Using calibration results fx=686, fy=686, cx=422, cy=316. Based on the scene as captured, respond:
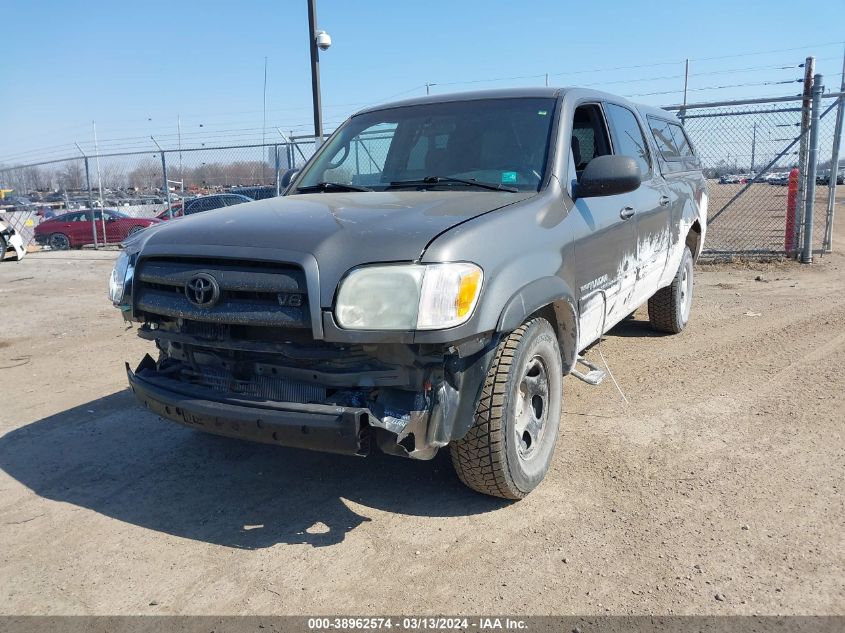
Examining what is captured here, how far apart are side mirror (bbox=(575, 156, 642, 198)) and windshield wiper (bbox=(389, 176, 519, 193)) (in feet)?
1.37

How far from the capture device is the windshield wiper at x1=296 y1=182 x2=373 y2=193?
4.04m

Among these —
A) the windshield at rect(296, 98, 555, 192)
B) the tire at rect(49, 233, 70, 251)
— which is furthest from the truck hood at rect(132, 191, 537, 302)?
the tire at rect(49, 233, 70, 251)

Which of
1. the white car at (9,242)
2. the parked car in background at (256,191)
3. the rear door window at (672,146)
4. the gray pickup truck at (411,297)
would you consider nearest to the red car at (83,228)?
the white car at (9,242)

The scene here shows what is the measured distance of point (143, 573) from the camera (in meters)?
2.87

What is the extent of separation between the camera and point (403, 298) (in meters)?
2.71

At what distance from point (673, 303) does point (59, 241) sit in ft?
61.8

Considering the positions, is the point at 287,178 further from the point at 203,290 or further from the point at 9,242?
the point at 9,242

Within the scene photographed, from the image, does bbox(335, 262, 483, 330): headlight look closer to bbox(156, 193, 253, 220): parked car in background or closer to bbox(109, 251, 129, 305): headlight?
bbox(109, 251, 129, 305): headlight

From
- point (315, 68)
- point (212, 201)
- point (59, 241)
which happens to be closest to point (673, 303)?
point (315, 68)

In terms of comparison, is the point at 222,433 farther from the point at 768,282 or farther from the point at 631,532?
the point at 768,282

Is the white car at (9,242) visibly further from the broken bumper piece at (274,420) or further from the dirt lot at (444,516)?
the broken bumper piece at (274,420)

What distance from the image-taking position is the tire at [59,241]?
1980 cm

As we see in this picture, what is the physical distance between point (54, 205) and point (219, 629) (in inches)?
1038

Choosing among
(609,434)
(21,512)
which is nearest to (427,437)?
(609,434)
